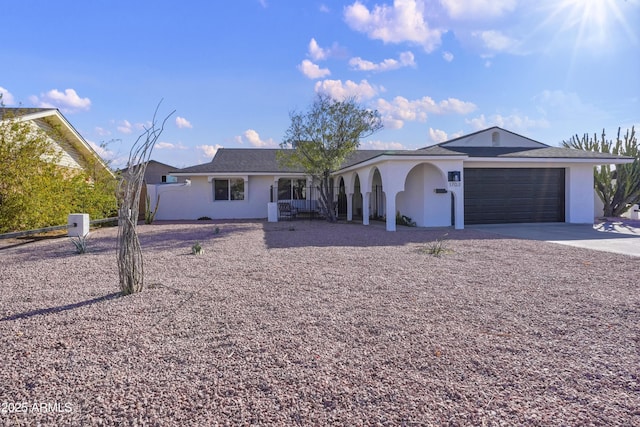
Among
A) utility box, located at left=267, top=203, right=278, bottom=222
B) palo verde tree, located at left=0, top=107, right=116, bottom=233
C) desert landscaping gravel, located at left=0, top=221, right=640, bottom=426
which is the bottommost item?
desert landscaping gravel, located at left=0, top=221, right=640, bottom=426

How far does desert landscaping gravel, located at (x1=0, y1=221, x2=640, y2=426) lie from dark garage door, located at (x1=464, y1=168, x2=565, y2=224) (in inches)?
321

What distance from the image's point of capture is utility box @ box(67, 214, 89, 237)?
1088 centimetres

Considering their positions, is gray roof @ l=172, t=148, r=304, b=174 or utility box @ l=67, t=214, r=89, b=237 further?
gray roof @ l=172, t=148, r=304, b=174

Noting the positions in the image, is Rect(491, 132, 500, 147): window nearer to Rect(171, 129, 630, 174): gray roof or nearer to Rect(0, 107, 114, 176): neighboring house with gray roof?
Rect(171, 129, 630, 174): gray roof

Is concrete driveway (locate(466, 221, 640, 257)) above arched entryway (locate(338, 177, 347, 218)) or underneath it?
underneath

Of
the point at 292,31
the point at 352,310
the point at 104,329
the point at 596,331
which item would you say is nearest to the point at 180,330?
Result: the point at 104,329

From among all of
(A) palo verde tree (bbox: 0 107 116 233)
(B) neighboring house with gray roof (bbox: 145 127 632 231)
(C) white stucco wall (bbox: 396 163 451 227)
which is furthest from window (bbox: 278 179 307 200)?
(A) palo verde tree (bbox: 0 107 116 233)

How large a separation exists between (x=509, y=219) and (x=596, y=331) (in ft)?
39.9

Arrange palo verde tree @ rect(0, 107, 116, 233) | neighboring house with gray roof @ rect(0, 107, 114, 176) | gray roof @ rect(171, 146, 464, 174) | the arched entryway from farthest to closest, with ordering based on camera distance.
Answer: the arched entryway, gray roof @ rect(171, 146, 464, 174), neighboring house with gray roof @ rect(0, 107, 114, 176), palo verde tree @ rect(0, 107, 116, 233)

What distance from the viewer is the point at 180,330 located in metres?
3.57

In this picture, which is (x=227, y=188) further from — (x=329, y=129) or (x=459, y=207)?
(x=459, y=207)

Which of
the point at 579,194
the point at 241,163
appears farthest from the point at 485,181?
the point at 241,163

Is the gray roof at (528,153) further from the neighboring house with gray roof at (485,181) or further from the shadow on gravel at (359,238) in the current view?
the shadow on gravel at (359,238)

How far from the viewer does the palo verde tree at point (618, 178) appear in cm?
1709
